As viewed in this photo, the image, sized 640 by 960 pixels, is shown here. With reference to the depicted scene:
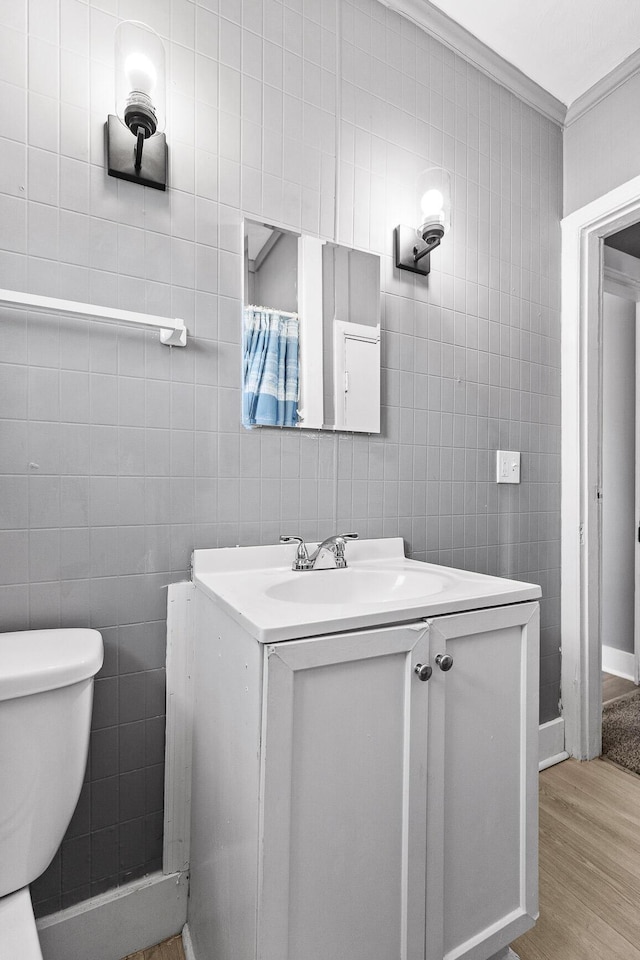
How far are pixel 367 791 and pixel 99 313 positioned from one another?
1010 millimetres

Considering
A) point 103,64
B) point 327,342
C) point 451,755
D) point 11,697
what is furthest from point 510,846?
point 103,64

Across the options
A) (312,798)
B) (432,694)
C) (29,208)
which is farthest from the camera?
(29,208)

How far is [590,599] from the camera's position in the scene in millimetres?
1861

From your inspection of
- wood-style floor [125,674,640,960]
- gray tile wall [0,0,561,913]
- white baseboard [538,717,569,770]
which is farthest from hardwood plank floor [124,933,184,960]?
white baseboard [538,717,569,770]

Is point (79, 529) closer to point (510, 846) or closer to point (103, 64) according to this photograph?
point (103, 64)

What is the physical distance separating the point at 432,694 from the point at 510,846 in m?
0.43

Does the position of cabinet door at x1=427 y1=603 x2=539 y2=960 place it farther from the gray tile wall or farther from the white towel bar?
the white towel bar

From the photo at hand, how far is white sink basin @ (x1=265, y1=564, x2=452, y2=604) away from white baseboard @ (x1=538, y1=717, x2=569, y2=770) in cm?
102

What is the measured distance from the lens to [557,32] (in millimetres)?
1595

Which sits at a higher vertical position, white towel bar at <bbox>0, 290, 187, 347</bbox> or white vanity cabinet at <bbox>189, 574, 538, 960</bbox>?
white towel bar at <bbox>0, 290, 187, 347</bbox>

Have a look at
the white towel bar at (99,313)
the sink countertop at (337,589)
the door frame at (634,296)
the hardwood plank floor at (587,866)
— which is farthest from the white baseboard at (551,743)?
the white towel bar at (99,313)

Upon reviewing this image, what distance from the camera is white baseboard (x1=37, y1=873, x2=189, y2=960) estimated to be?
102 centimetres

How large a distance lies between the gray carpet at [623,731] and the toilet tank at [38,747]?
189 cm

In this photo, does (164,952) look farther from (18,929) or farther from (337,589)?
(337,589)
